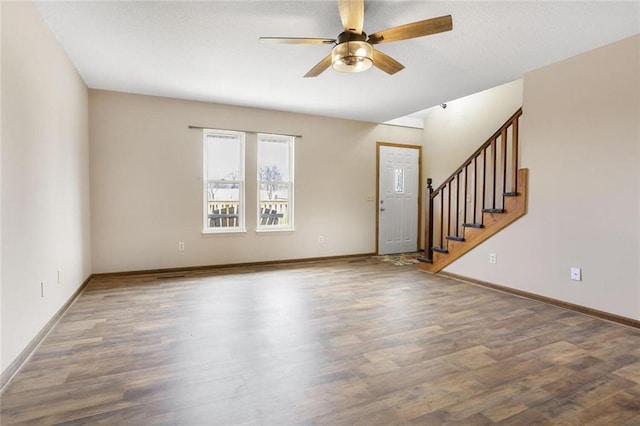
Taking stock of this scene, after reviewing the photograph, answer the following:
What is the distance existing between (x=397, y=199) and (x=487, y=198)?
71.8 inches

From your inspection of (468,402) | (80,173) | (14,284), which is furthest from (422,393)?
(80,173)

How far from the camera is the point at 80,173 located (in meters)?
4.03

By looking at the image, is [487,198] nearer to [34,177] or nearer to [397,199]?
[397,199]

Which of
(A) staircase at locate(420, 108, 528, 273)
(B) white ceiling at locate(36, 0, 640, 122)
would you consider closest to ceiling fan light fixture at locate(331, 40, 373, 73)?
(B) white ceiling at locate(36, 0, 640, 122)

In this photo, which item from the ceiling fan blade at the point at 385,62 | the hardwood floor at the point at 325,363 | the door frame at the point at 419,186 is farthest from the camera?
the door frame at the point at 419,186

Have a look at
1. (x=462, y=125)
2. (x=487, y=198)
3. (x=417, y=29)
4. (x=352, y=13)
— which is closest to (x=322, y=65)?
(x=352, y=13)

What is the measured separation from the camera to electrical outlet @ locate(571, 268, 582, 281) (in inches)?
135

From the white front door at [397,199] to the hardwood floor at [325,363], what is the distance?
2.84 meters

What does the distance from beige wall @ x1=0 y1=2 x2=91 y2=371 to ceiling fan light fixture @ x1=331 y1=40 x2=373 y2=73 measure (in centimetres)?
219

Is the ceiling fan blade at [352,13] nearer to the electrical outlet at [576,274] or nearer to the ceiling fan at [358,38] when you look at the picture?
the ceiling fan at [358,38]

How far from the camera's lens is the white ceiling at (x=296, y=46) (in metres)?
2.62

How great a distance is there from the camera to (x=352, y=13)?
2.33 metres

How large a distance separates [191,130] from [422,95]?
3432mm

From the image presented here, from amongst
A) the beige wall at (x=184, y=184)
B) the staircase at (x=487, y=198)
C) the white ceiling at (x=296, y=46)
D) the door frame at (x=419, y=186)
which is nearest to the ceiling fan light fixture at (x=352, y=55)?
the white ceiling at (x=296, y=46)
